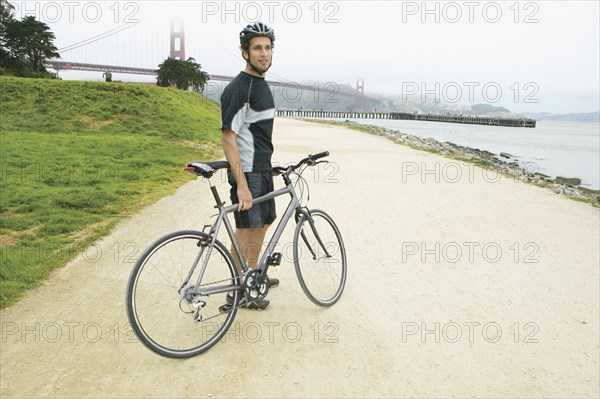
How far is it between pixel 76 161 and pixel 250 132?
9.06m

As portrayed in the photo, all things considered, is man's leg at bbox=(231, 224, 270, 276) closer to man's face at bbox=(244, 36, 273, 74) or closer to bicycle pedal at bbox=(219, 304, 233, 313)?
bicycle pedal at bbox=(219, 304, 233, 313)

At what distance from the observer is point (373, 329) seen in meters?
3.62

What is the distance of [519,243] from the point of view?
6.06 m

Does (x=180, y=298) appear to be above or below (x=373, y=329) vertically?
above

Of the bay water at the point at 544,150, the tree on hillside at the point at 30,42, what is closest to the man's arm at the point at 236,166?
the bay water at the point at 544,150

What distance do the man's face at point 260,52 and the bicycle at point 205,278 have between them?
799mm

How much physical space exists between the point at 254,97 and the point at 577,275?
4331 millimetres

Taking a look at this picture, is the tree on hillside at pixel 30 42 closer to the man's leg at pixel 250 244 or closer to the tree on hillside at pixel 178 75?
the tree on hillside at pixel 178 75

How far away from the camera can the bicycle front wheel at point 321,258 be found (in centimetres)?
385

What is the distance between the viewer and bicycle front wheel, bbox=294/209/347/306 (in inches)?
152

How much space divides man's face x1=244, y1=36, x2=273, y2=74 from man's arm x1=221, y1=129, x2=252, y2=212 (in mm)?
547

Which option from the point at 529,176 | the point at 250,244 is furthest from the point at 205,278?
the point at 529,176

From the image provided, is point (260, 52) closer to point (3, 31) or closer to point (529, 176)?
point (529, 176)

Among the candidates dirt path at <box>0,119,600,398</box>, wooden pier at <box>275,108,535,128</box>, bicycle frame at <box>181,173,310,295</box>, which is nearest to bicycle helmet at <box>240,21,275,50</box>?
bicycle frame at <box>181,173,310,295</box>
